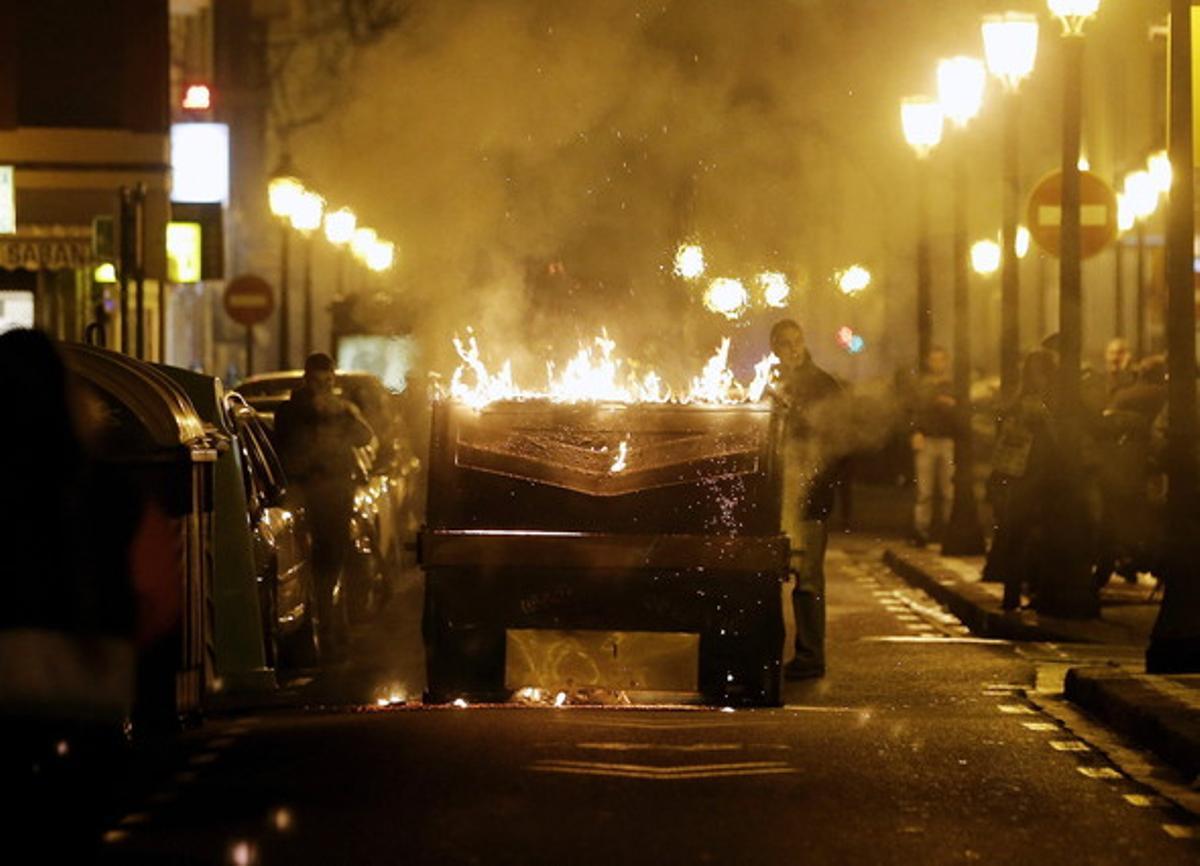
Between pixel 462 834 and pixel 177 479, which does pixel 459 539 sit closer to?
pixel 177 479

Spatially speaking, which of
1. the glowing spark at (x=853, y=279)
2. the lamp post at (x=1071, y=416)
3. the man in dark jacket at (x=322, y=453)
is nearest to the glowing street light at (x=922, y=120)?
the glowing spark at (x=853, y=279)

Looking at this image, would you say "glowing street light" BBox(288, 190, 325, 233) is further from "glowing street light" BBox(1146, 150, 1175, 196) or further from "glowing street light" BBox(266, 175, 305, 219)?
"glowing street light" BBox(1146, 150, 1175, 196)

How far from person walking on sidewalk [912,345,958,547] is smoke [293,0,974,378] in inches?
193

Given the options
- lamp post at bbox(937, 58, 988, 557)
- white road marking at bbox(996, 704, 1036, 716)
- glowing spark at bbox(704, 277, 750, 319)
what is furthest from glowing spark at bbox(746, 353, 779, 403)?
lamp post at bbox(937, 58, 988, 557)

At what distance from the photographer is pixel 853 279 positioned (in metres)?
Result: 21.4

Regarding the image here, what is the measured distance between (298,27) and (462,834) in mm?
15883

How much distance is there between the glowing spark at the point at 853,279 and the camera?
20.5 meters

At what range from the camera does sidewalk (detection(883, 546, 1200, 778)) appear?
430 inches

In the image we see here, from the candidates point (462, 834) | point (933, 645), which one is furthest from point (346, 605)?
point (462, 834)

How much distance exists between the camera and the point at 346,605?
16.4m

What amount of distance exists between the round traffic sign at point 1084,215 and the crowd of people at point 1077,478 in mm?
823

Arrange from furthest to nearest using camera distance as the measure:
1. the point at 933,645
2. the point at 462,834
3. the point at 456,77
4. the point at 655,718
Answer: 1. the point at 456,77
2. the point at 933,645
3. the point at 655,718
4. the point at 462,834

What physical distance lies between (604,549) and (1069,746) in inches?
82.9

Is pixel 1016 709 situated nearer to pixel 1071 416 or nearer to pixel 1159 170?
pixel 1071 416
